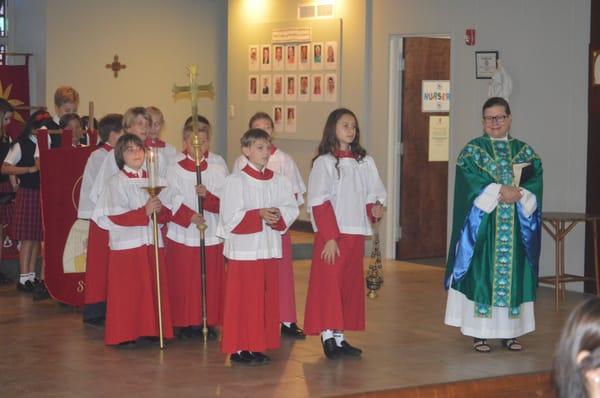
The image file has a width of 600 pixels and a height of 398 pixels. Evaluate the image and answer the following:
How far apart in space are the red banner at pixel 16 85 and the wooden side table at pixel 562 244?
21.8 ft

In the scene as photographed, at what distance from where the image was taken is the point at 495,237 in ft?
23.2

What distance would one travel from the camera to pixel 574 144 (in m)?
9.53

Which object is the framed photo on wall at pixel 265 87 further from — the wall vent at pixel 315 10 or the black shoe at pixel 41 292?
the black shoe at pixel 41 292

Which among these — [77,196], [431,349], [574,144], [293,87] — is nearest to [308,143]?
[293,87]

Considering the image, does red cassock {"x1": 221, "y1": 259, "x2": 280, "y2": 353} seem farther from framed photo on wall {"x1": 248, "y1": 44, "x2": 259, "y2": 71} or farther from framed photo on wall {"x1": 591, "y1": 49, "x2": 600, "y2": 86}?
framed photo on wall {"x1": 248, "y1": 44, "x2": 259, "y2": 71}

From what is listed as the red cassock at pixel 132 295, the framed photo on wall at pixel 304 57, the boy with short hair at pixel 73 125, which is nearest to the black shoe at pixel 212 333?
the red cassock at pixel 132 295

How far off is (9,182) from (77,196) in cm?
164

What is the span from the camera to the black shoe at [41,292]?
884cm

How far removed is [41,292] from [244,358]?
2919 millimetres

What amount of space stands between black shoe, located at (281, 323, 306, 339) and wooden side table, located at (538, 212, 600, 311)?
2.38 meters

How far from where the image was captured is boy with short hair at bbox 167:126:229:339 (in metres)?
7.19

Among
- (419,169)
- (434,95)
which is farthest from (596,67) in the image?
(419,169)

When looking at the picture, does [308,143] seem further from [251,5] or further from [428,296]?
[428,296]

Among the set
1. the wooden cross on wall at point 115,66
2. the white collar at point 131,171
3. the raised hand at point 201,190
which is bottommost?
the raised hand at point 201,190
